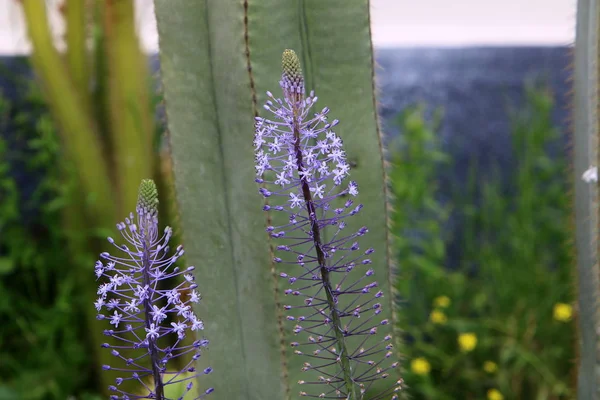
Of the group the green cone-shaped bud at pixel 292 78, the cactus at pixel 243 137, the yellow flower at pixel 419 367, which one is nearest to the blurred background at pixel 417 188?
the yellow flower at pixel 419 367

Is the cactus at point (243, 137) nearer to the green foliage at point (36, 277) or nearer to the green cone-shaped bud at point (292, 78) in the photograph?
the green cone-shaped bud at point (292, 78)

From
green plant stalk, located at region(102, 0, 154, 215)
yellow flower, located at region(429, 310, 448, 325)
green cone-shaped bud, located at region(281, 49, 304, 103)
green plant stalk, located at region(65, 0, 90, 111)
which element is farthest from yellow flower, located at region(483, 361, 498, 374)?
green cone-shaped bud, located at region(281, 49, 304, 103)

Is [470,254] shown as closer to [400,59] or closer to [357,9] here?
[400,59]

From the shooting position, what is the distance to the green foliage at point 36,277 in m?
2.07

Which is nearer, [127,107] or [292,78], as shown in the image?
[292,78]

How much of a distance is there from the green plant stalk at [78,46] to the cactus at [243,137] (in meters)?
1.16

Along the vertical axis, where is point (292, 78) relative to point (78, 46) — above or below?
below

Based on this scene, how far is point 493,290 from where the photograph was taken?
2406mm

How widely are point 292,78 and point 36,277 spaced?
6.05ft

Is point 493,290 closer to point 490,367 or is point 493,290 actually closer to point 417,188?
point 490,367

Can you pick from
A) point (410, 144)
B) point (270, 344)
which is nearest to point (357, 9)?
point (270, 344)

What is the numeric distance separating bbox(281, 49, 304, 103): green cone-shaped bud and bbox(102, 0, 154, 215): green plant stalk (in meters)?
1.17

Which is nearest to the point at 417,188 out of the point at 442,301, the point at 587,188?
the point at 442,301

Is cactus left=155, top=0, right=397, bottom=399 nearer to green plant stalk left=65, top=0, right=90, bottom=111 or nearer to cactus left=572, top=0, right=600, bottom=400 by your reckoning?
cactus left=572, top=0, right=600, bottom=400
